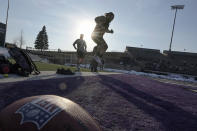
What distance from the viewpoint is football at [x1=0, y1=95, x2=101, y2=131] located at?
1.26 m

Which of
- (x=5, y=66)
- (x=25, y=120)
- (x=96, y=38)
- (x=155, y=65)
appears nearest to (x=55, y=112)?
(x=25, y=120)

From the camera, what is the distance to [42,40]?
5925 centimetres

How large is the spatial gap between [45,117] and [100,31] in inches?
405

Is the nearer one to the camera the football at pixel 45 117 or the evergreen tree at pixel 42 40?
the football at pixel 45 117

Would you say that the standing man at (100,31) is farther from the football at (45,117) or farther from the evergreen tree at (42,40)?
the evergreen tree at (42,40)

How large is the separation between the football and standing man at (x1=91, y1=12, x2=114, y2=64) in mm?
9979

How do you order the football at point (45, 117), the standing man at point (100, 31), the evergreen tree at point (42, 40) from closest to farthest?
the football at point (45, 117)
the standing man at point (100, 31)
the evergreen tree at point (42, 40)

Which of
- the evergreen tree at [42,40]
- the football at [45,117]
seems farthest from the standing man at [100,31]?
the evergreen tree at [42,40]

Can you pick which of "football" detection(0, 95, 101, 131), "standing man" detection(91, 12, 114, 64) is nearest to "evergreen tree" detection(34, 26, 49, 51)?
"standing man" detection(91, 12, 114, 64)

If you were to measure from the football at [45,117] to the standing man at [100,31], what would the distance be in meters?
9.98

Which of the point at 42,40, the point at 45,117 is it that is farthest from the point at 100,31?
the point at 42,40

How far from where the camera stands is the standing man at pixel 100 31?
1100 centimetres

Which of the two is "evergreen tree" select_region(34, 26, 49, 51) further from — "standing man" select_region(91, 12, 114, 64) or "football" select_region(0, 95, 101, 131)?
"football" select_region(0, 95, 101, 131)

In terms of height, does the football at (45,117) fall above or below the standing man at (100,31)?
below
